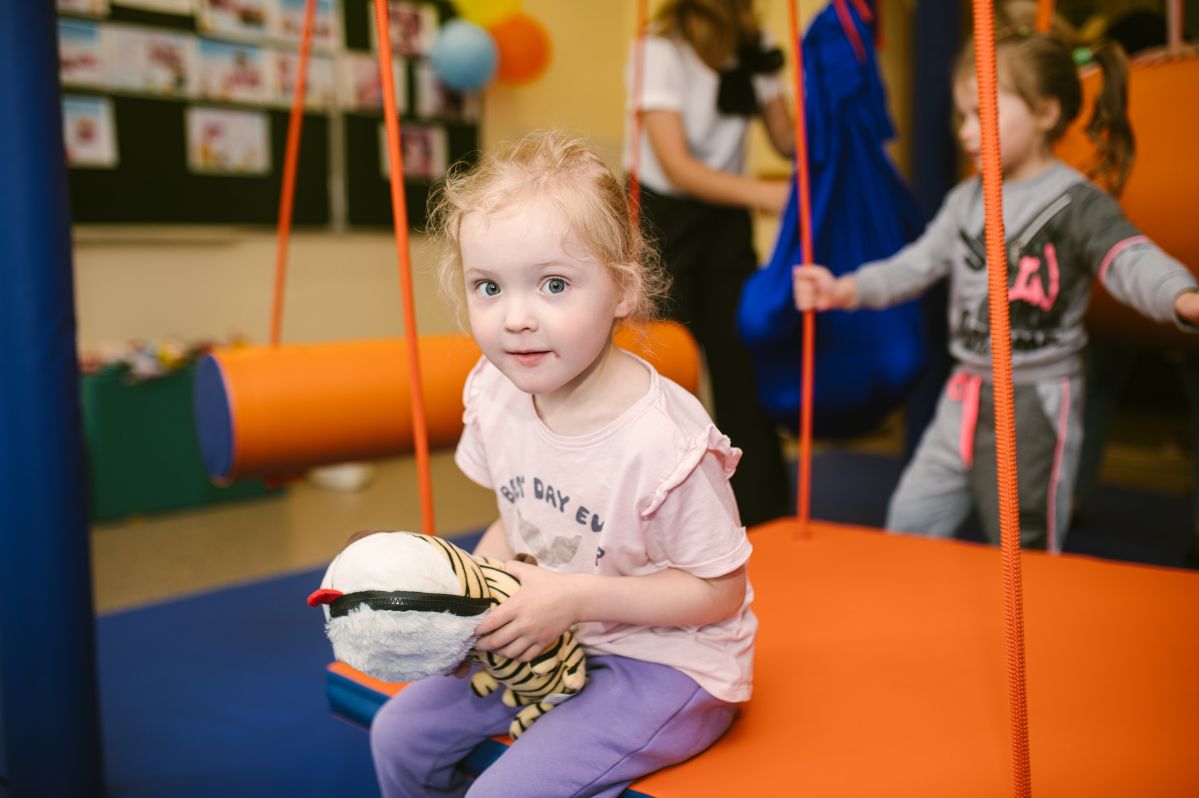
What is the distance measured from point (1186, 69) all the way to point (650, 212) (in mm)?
947

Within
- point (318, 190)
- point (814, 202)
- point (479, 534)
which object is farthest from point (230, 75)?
point (814, 202)

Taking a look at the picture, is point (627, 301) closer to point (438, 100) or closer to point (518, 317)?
point (518, 317)

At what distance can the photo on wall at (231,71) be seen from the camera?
126 inches

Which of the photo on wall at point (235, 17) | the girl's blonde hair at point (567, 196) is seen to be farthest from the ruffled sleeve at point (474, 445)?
the photo on wall at point (235, 17)

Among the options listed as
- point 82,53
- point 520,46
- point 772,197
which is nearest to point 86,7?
point 82,53

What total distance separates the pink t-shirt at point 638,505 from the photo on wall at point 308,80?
2861 millimetres

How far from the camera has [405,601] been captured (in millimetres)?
671

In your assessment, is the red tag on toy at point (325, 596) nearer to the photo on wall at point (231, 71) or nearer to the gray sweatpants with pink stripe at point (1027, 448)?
the gray sweatpants with pink stripe at point (1027, 448)

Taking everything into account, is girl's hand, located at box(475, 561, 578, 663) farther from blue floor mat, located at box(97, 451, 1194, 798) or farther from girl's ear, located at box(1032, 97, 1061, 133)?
girl's ear, located at box(1032, 97, 1061, 133)

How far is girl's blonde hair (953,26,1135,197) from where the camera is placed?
4.54 ft

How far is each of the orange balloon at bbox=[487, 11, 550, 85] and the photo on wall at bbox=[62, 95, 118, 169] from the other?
4.30 feet

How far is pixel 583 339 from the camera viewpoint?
2.40 feet

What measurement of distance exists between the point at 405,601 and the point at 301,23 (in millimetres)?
3203

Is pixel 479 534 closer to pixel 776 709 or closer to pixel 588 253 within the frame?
pixel 776 709
